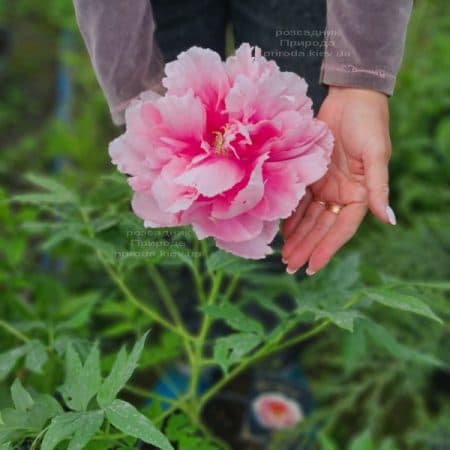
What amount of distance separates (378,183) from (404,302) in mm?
136

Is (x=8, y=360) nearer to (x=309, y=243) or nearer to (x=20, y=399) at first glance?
(x=20, y=399)

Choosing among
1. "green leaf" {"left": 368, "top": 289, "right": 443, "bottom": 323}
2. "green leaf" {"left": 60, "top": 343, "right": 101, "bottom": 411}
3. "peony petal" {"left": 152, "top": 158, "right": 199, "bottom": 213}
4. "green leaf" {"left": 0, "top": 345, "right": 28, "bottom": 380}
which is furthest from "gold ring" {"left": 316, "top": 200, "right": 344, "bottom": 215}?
"green leaf" {"left": 0, "top": 345, "right": 28, "bottom": 380}

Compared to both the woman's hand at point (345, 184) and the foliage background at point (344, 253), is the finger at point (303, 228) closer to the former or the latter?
the woman's hand at point (345, 184)

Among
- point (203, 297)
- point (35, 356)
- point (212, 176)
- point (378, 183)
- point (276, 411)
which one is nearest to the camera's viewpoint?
point (212, 176)

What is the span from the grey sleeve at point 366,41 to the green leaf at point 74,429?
0.48 m

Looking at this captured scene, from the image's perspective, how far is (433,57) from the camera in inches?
87.7

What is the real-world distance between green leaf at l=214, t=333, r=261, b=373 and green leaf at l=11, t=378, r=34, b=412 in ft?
0.70

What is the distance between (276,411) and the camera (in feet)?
4.73

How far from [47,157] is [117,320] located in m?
0.74

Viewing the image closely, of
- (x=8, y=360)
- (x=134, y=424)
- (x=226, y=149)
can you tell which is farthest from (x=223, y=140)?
(x=8, y=360)

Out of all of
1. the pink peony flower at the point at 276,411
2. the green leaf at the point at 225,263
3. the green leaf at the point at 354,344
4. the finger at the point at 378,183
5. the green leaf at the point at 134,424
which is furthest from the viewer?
the pink peony flower at the point at 276,411

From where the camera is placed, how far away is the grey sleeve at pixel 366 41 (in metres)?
0.86

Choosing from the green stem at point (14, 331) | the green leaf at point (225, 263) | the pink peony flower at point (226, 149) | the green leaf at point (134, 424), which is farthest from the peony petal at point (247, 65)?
the green stem at point (14, 331)

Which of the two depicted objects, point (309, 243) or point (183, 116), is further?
point (309, 243)
